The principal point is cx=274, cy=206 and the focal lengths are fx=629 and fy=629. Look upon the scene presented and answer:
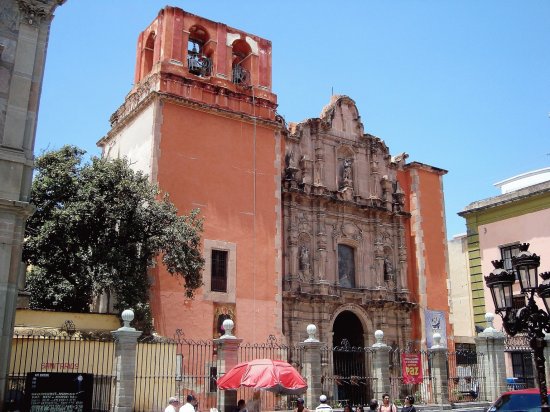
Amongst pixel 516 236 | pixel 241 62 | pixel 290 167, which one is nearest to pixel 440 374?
pixel 516 236

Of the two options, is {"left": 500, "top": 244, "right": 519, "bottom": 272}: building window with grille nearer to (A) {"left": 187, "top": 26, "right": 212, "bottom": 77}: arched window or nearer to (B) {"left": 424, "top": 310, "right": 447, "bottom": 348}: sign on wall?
(B) {"left": 424, "top": 310, "right": 447, "bottom": 348}: sign on wall

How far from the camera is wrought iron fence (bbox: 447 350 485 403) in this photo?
18547 mm

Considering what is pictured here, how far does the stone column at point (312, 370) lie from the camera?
15.5 metres

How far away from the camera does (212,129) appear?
22969mm

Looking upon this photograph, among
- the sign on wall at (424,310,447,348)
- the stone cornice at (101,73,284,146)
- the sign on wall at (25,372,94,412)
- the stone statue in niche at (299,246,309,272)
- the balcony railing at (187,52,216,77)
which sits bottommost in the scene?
the sign on wall at (25,372,94,412)

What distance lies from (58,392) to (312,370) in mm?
6663

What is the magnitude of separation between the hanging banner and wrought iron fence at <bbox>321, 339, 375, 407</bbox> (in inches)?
152

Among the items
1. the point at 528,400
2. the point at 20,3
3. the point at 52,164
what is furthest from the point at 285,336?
the point at 20,3

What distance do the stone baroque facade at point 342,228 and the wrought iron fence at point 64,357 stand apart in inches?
343

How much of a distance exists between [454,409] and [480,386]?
1.19 metres

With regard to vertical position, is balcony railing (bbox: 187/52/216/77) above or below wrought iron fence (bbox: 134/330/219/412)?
above

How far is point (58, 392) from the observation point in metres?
10.9

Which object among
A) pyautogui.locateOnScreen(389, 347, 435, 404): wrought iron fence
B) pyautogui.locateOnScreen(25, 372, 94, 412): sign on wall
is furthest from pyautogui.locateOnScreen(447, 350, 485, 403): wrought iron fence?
pyautogui.locateOnScreen(25, 372, 94, 412): sign on wall

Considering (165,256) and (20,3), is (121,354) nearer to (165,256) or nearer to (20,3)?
(165,256)
